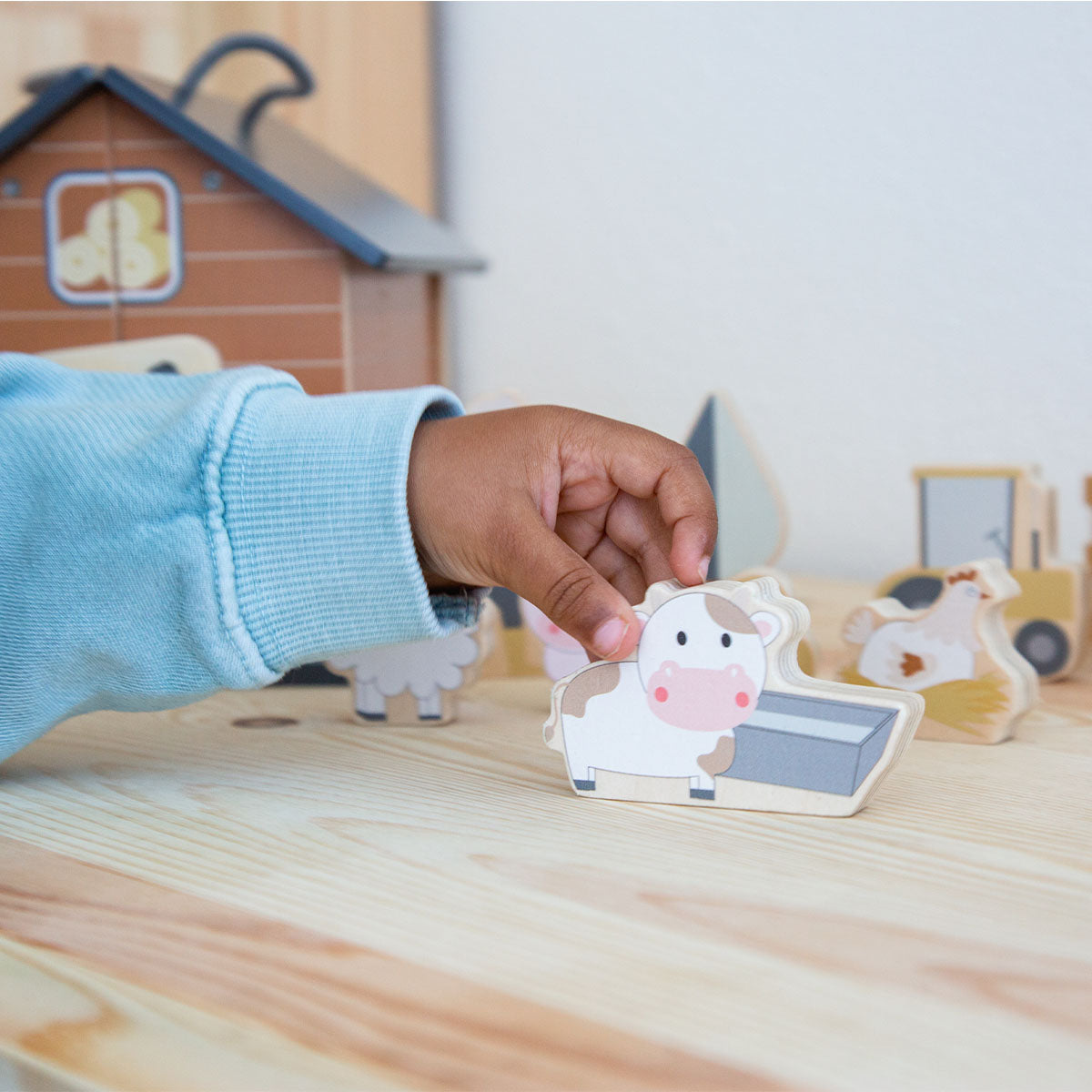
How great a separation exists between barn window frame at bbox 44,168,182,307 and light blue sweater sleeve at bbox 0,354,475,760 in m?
0.38

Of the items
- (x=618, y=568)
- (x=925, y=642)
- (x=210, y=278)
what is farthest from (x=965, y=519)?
(x=210, y=278)

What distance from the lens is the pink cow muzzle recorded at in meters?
0.44

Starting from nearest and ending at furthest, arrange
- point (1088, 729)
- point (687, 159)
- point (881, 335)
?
point (1088, 729)
point (881, 335)
point (687, 159)

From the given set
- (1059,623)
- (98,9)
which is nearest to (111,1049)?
(1059,623)

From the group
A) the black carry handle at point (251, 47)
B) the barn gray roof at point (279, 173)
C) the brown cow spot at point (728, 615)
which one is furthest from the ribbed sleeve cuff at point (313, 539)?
the black carry handle at point (251, 47)

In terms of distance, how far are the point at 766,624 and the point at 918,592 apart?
302 mm

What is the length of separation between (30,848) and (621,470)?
0.25 metres

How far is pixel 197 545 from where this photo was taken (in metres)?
0.42

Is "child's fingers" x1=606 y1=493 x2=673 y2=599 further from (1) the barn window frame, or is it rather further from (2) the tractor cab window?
(1) the barn window frame

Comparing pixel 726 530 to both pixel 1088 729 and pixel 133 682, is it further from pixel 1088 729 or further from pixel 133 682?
pixel 133 682

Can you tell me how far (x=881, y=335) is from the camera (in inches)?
39.0

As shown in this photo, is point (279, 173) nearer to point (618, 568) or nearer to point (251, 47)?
point (251, 47)

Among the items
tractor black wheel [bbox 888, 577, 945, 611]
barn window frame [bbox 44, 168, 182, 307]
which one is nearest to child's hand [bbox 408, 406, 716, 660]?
tractor black wheel [bbox 888, 577, 945, 611]

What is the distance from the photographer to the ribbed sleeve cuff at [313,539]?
0.43 metres
